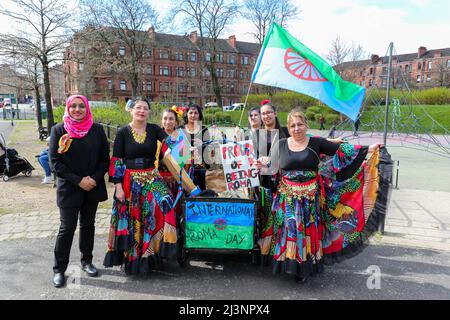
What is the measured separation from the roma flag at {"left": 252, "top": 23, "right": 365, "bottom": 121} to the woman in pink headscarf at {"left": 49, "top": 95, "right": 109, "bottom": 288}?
238 centimetres

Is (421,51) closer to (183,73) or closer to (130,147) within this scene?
(183,73)

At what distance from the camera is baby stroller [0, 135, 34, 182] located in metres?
8.75

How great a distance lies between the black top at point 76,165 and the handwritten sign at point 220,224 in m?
1.05

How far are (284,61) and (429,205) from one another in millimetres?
4490

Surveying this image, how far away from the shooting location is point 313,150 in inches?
144

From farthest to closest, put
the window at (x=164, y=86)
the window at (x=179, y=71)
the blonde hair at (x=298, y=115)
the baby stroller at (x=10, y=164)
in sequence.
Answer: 1. the window at (x=179, y=71)
2. the window at (x=164, y=86)
3. the baby stroller at (x=10, y=164)
4. the blonde hair at (x=298, y=115)

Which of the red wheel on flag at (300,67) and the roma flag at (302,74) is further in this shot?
the red wheel on flag at (300,67)

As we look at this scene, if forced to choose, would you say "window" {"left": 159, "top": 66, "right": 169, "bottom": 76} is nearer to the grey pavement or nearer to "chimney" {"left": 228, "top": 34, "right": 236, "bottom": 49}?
"chimney" {"left": 228, "top": 34, "right": 236, "bottom": 49}

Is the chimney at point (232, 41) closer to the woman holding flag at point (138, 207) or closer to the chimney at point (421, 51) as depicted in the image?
the chimney at point (421, 51)

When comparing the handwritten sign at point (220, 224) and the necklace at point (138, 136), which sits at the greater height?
the necklace at point (138, 136)

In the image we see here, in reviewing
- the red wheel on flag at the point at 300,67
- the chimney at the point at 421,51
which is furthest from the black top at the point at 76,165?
the chimney at the point at 421,51

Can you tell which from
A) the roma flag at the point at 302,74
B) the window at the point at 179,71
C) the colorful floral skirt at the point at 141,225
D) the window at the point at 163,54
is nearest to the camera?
the colorful floral skirt at the point at 141,225

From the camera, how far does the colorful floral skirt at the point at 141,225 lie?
12.3ft
